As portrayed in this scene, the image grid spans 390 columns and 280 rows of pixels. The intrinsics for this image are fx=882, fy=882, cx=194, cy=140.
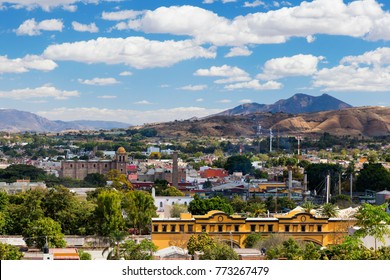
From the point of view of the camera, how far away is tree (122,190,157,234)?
31.0 metres

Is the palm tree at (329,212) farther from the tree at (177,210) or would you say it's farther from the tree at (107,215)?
the tree at (107,215)

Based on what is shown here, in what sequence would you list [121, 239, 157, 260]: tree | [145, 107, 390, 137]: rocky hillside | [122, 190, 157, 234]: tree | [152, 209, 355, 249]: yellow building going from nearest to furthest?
[121, 239, 157, 260]: tree
[152, 209, 355, 249]: yellow building
[122, 190, 157, 234]: tree
[145, 107, 390, 137]: rocky hillside

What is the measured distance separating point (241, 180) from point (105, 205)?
33.1m

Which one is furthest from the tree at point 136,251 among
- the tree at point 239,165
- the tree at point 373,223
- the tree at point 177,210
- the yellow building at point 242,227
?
the tree at point 239,165

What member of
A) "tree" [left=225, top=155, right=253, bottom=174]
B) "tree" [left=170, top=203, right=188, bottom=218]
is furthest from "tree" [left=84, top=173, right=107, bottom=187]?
"tree" [left=170, top=203, right=188, bottom=218]

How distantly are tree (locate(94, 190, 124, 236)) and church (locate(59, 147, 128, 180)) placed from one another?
142 ft

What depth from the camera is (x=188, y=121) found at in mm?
163000

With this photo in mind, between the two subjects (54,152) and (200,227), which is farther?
(54,152)

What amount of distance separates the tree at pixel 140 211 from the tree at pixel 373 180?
25730 mm

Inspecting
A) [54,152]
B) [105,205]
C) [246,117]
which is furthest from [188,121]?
[105,205]

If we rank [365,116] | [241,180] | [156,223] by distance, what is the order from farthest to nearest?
[365,116] < [241,180] < [156,223]

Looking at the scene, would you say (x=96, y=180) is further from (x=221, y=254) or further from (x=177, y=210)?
(x=221, y=254)

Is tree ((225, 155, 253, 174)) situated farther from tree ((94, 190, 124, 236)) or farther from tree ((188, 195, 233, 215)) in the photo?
tree ((94, 190, 124, 236))
